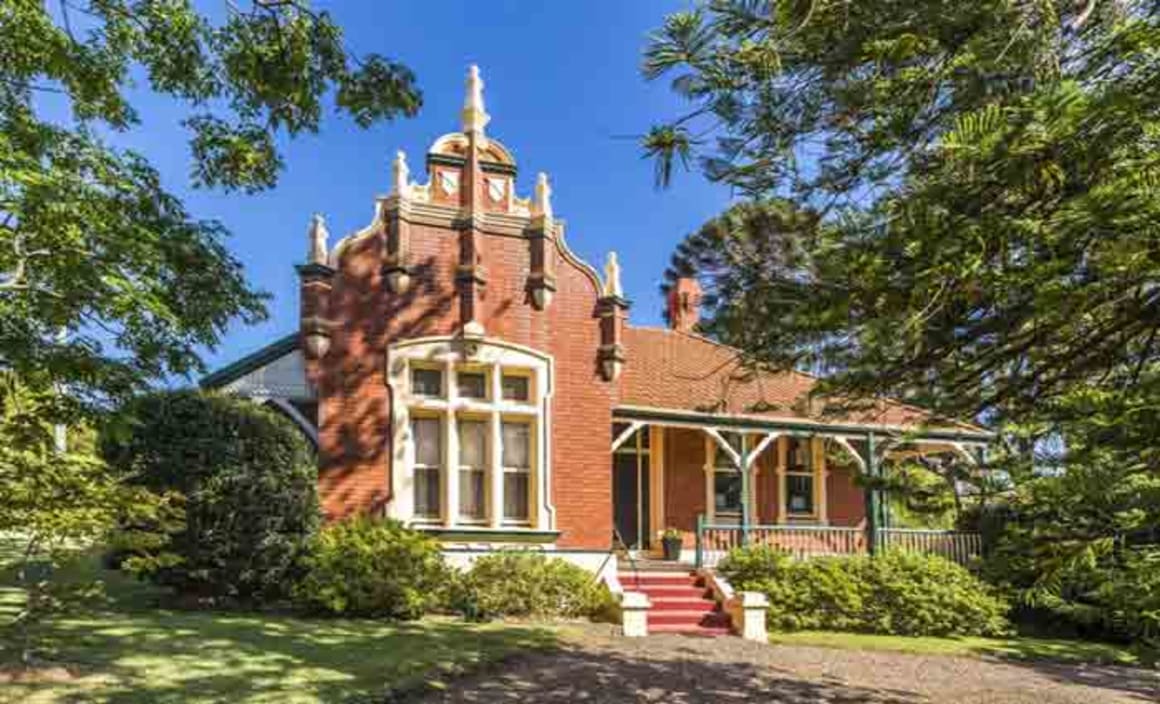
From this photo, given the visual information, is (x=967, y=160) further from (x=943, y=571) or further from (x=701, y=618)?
(x=943, y=571)

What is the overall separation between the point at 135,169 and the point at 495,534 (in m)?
9.03

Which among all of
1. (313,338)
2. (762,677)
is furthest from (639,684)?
(313,338)

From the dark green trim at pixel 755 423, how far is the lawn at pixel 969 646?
12.6ft

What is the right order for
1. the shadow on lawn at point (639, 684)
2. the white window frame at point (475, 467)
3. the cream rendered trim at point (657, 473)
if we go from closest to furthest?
the shadow on lawn at point (639, 684)
the white window frame at point (475, 467)
the cream rendered trim at point (657, 473)

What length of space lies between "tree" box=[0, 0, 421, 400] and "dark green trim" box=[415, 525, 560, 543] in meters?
7.52

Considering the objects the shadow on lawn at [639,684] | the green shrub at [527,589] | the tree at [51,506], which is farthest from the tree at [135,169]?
the green shrub at [527,589]

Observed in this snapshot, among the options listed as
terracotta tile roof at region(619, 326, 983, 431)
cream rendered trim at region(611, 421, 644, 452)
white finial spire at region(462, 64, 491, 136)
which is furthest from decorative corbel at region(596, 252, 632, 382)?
white finial spire at region(462, 64, 491, 136)

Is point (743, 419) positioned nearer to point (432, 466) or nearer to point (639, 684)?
point (432, 466)

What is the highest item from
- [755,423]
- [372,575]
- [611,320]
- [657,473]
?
[611,320]

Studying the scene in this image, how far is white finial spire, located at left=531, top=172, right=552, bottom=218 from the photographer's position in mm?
15602

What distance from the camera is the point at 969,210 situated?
12.0 ft

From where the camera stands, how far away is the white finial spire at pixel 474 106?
15438 millimetres

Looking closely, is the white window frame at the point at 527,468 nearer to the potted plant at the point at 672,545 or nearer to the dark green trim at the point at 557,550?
the dark green trim at the point at 557,550

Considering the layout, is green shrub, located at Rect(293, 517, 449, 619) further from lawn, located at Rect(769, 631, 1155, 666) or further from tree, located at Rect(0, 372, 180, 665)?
lawn, located at Rect(769, 631, 1155, 666)
